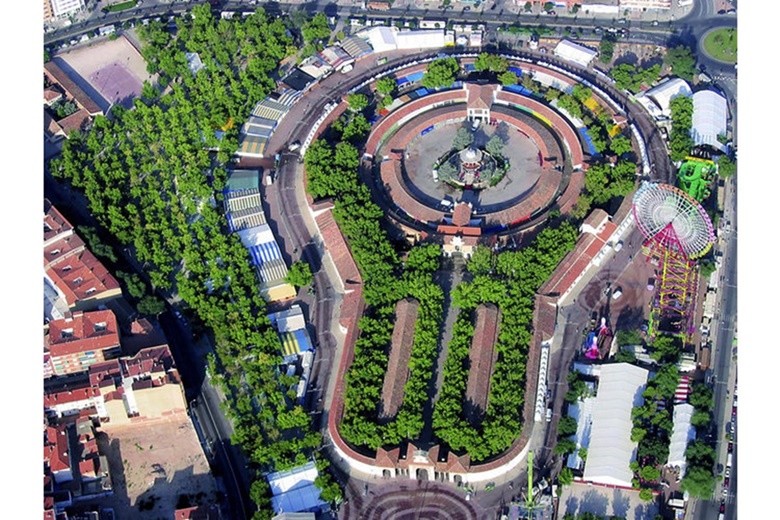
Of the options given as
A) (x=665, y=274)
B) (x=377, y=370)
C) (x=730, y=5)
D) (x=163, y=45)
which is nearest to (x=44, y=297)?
(x=377, y=370)

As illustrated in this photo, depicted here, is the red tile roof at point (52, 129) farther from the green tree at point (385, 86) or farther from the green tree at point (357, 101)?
the green tree at point (385, 86)

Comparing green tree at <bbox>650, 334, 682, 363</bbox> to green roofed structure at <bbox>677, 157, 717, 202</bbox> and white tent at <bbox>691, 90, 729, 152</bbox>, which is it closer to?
green roofed structure at <bbox>677, 157, 717, 202</bbox>

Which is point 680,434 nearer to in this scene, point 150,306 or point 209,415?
point 209,415

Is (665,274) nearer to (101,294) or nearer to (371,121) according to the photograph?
(371,121)

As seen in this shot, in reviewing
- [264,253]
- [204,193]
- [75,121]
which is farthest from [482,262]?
[75,121]

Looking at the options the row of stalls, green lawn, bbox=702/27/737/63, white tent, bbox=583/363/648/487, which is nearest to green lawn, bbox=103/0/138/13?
the row of stalls
